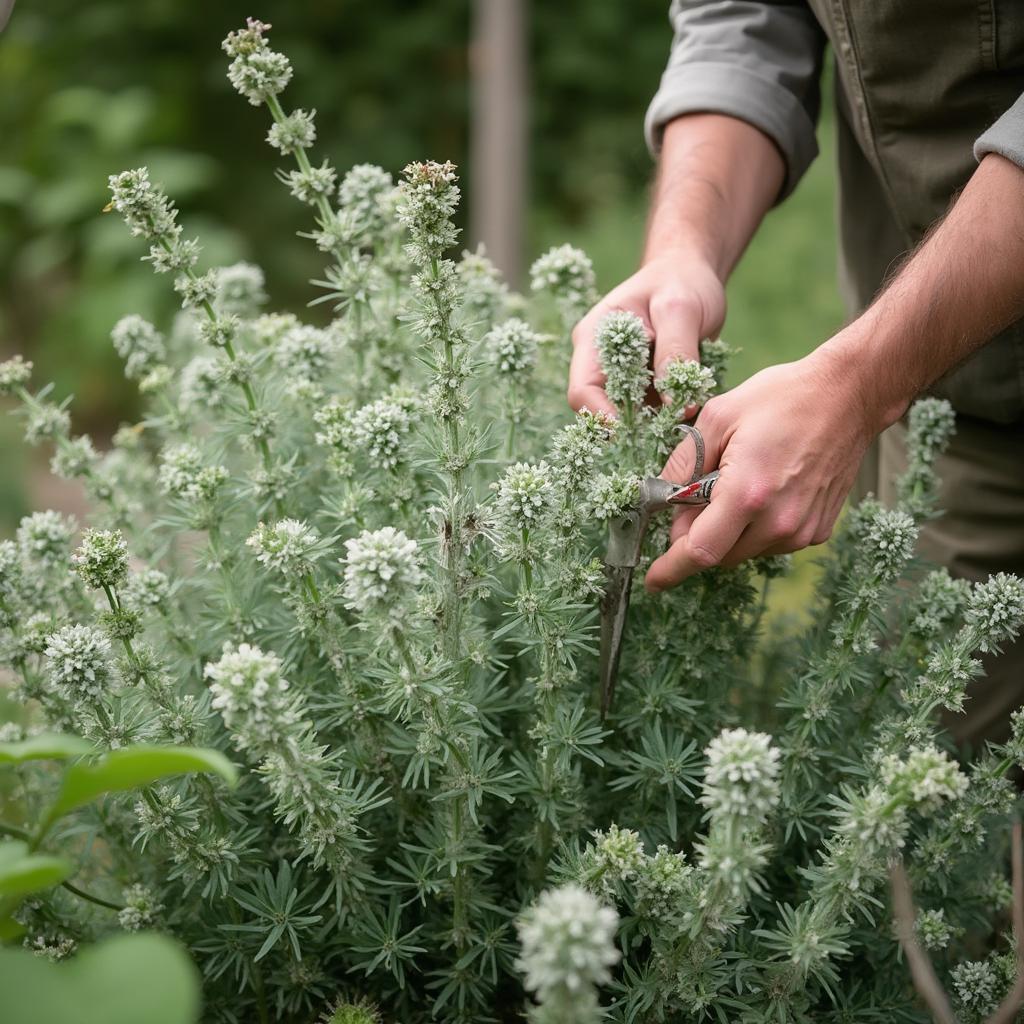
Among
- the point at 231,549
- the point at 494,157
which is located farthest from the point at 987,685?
the point at 494,157

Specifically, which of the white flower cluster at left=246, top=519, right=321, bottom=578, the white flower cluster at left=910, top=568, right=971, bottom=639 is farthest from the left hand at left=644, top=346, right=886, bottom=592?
the white flower cluster at left=246, top=519, right=321, bottom=578

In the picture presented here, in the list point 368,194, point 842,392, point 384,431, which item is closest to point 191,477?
point 384,431

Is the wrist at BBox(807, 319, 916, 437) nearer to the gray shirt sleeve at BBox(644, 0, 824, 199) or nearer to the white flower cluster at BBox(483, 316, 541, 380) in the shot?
the white flower cluster at BBox(483, 316, 541, 380)

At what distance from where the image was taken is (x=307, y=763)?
1.32 metres

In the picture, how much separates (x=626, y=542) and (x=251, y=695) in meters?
0.60

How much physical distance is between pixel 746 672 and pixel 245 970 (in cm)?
98

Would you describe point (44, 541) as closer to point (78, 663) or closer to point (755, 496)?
point (78, 663)

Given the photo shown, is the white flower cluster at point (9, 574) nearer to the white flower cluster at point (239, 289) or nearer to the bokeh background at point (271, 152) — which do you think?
the white flower cluster at point (239, 289)

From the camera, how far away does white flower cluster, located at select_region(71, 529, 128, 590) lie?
54.3 inches

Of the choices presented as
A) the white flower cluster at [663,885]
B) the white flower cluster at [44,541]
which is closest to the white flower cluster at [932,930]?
the white flower cluster at [663,885]

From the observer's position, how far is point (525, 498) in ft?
4.42

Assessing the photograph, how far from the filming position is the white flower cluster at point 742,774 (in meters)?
1.11

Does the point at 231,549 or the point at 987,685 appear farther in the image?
the point at 987,685

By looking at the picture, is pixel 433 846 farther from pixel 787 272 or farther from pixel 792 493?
pixel 787 272
